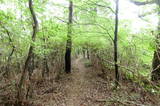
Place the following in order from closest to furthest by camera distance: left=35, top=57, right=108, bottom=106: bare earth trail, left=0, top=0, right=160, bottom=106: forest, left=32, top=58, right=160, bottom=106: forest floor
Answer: left=32, top=58, right=160, bottom=106: forest floor
left=0, top=0, right=160, bottom=106: forest
left=35, top=57, right=108, bottom=106: bare earth trail

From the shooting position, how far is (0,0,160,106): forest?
507 centimetres

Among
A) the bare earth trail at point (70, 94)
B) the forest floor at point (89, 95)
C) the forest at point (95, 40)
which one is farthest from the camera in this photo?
the bare earth trail at point (70, 94)

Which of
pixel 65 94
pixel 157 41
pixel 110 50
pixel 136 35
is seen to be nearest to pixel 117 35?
pixel 136 35

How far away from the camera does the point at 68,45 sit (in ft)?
33.7

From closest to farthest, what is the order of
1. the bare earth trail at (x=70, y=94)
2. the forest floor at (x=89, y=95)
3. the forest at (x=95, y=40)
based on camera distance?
the forest floor at (x=89, y=95) < the forest at (x=95, y=40) < the bare earth trail at (x=70, y=94)

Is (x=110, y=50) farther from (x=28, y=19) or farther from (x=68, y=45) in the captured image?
(x=28, y=19)

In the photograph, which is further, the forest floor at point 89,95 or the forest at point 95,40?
the forest at point 95,40

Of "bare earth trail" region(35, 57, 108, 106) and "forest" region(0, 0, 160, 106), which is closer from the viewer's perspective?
"forest" region(0, 0, 160, 106)

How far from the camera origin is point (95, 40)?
9.43 m

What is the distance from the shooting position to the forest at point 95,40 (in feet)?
16.6

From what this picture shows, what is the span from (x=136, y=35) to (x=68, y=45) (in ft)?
17.0

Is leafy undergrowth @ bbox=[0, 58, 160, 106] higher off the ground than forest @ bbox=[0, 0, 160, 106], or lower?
lower

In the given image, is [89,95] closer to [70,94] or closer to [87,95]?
[87,95]

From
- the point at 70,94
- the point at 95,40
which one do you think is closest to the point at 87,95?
the point at 70,94
